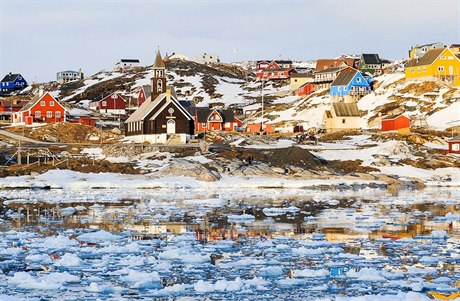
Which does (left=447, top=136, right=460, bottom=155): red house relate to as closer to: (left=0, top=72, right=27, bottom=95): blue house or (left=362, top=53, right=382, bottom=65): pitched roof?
(left=362, top=53, right=382, bottom=65): pitched roof

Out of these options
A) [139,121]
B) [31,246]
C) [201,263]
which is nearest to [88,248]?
[31,246]

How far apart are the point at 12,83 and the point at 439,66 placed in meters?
115

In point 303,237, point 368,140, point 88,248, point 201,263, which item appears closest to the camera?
point 201,263

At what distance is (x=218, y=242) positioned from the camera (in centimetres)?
2869

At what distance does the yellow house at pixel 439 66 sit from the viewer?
116875 millimetres

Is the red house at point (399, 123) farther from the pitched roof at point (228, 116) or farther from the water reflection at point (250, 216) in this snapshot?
the water reflection at point (250, 216)

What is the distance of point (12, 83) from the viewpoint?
19025 cm

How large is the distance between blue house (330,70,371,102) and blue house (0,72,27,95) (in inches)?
3819

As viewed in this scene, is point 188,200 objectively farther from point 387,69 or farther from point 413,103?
point 387,69

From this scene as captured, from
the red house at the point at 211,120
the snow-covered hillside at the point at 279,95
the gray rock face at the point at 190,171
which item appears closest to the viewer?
the gray rock face at the point at 190,171

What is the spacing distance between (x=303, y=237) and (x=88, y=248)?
904cm

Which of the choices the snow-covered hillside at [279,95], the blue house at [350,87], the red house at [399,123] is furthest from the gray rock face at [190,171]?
the blue house at [350,87]

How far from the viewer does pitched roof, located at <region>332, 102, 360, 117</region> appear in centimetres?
10319

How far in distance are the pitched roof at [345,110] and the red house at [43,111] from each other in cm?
4161
